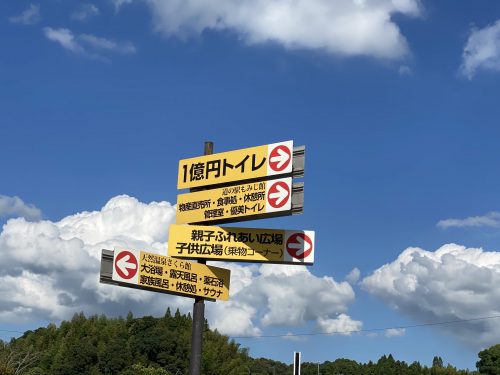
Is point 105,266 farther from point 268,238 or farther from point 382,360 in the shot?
point 382,360

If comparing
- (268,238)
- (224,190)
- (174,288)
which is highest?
(224,190)

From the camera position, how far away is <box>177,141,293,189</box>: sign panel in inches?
639

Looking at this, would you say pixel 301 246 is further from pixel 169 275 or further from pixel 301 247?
pixel 169 275

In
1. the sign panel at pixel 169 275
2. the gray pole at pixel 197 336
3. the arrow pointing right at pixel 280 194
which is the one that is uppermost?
the arrow pointing right at pixel 280 194

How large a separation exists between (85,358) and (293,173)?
85547 millimetres

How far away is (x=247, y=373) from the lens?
107750 mm

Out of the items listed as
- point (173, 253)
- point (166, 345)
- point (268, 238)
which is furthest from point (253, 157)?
point (166, 345)

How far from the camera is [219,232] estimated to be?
17.1 m

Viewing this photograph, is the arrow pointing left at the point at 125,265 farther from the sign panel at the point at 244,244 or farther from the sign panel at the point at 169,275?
the sign panel at the point at 244,244

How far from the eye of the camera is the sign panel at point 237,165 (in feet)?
53.2

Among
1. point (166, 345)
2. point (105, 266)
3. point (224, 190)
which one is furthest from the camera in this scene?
point (166, 345)

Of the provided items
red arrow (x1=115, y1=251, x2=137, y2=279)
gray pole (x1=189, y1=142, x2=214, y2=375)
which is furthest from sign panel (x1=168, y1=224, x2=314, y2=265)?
red arrow (x1=115, y1=251, x2=137, y2=279)

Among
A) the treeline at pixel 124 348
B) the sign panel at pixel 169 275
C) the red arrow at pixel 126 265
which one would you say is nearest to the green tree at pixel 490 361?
the treeline at pixel 124 348

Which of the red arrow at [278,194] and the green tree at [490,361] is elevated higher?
the green tree at [490,361]
